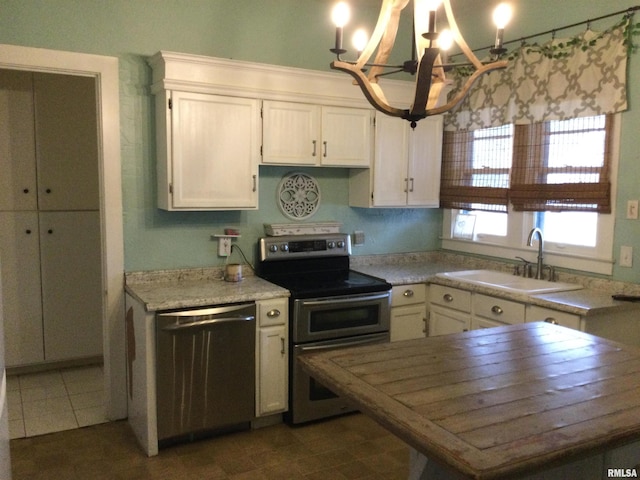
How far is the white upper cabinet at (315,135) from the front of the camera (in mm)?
3467

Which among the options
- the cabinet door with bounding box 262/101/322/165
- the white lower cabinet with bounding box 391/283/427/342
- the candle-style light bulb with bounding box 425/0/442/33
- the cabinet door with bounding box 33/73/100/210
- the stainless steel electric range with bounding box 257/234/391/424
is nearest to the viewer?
the candle-style light bulb with bounding box 425/0/442/33

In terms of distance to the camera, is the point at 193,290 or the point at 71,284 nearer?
the point at 193,290

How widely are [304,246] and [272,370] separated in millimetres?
900

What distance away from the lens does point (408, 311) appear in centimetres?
378

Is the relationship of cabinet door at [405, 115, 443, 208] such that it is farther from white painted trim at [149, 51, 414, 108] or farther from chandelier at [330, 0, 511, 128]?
chandelier at [330, 0, 511, 128]

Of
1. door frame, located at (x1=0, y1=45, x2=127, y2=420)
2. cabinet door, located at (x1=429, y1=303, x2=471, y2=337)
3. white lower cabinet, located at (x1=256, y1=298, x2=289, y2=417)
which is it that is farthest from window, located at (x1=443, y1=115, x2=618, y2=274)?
door frame, located at (x1=0, y1=45, x2=127, y2=420)

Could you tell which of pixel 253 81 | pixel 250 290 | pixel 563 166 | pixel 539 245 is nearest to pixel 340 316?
pixel 250 290

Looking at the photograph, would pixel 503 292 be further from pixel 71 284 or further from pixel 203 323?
pixel 71 284

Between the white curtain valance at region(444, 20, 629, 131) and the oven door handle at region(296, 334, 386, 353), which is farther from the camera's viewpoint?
the oven door handle at region(296, 334, 386, 353)

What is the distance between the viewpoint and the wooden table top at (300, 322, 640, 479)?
4.45 ft

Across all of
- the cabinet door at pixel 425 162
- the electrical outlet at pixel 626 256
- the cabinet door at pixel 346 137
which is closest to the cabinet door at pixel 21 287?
the cabinet door at pixel 346 137

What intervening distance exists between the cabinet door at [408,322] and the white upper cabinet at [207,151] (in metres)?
1.24

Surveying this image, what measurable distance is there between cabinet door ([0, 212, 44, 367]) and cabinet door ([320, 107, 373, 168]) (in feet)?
7.52

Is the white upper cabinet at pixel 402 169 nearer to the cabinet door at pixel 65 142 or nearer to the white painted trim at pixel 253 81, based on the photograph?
the white painted trim at pixel 253 81
